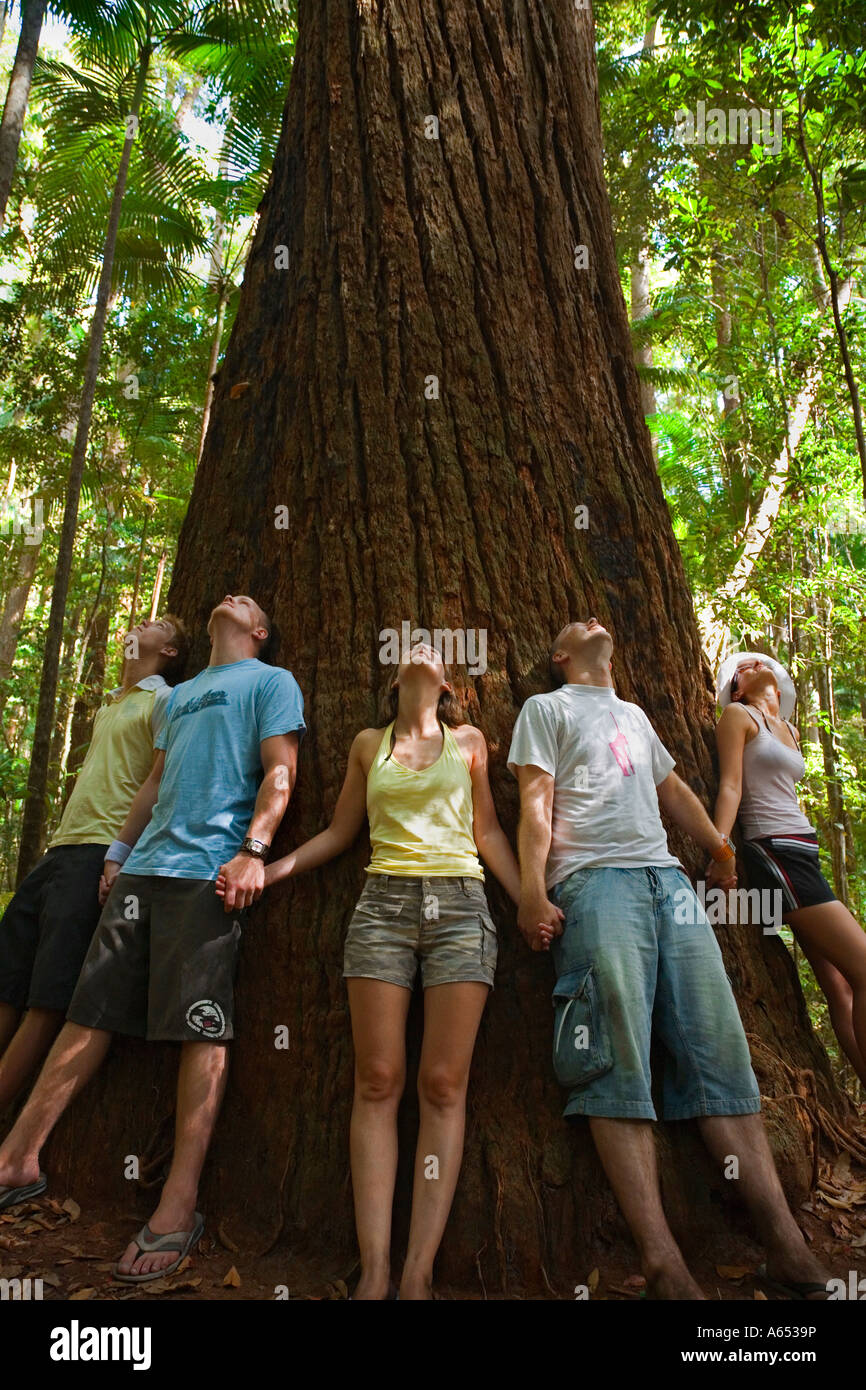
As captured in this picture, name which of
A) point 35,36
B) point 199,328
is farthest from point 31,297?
point 35,36

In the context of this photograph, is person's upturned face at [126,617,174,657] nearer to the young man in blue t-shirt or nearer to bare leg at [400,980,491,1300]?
the young man in blue t-shirt

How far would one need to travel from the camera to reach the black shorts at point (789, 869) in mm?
3756

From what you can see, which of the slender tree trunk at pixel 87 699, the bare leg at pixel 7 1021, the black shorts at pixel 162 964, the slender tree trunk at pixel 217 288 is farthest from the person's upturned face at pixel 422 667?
the slender tree trunk at pixel 87 699

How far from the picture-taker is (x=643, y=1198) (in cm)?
268

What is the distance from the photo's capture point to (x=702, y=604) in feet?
28.1

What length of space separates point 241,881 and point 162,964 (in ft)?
1.36

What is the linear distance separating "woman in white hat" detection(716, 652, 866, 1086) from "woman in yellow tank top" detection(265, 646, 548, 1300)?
4.18ft

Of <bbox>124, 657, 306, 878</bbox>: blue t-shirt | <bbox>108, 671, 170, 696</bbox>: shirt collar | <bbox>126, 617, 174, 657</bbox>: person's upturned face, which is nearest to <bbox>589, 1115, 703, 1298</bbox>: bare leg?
<bbox>124, 657, 306, 878</bbox>: blue t-shirt

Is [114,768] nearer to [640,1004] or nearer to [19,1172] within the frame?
[19,1172]

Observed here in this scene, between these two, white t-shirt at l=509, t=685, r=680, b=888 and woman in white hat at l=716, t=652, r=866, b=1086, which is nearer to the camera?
white t-shirt at l=509, t=685, r=680, b=888

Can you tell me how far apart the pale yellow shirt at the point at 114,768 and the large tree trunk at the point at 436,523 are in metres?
0.38

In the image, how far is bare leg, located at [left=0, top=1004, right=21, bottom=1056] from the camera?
360cm

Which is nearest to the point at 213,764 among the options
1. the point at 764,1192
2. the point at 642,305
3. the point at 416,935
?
the point at 416,935

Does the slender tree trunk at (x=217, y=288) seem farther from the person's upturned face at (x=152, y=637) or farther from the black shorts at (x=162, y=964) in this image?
the black shorts at (x=162, y=964)
